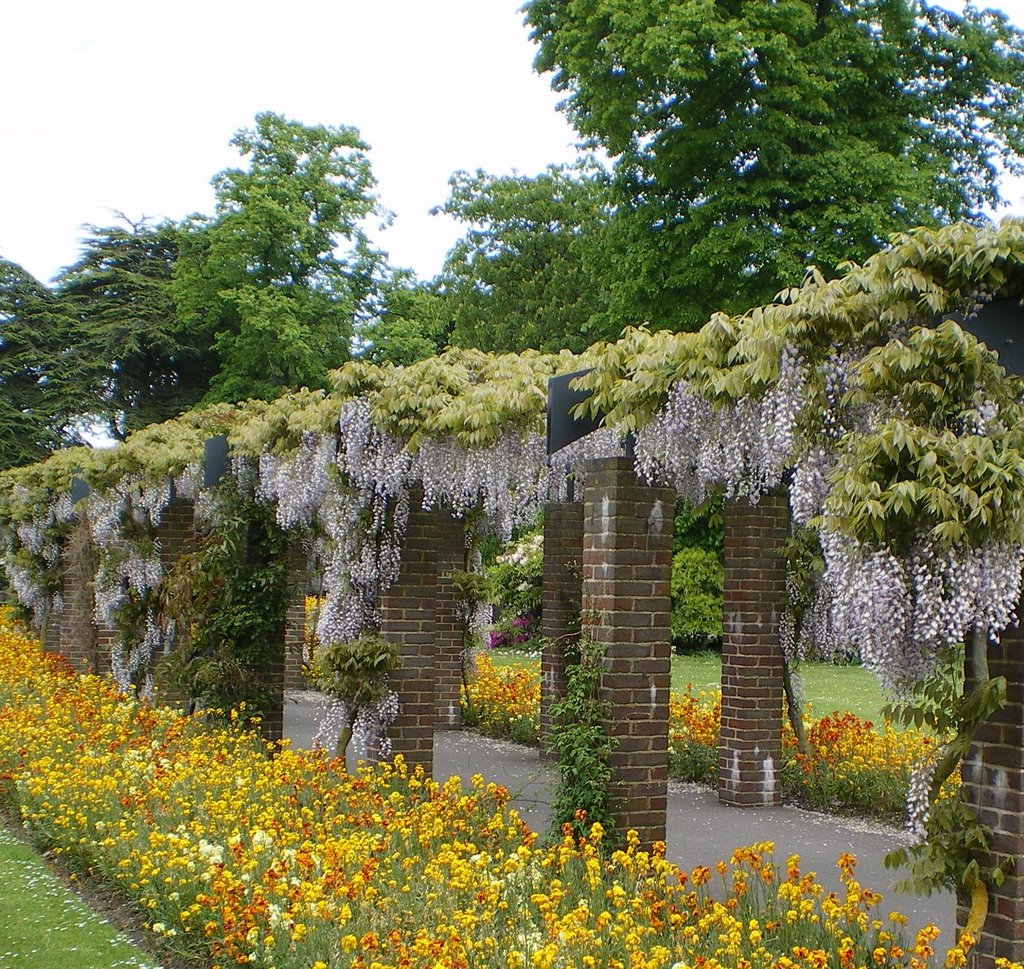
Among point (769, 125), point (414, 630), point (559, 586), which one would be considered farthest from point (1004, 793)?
point (769, 125)

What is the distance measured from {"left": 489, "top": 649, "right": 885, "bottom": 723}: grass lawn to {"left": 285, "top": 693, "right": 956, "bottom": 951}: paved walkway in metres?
5.53

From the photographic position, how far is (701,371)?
452 centimetres

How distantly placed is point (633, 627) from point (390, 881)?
1.54m

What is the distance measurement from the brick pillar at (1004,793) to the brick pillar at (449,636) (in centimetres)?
689

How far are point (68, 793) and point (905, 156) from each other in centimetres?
1319

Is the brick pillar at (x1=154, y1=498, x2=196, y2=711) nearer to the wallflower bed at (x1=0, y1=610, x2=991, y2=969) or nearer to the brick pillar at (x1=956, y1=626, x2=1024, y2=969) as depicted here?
the wallflower bed at (x1=0, y1=610, x2=991, y2=969)

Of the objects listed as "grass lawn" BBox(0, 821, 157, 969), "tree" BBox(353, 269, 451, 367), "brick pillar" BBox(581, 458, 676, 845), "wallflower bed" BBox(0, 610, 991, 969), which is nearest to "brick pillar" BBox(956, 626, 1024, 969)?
"wallflower bed" BBox(0, 610, 991, 969)

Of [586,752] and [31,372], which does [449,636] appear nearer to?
[586,752]

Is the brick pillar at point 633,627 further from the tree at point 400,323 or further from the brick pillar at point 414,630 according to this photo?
the tree at point 400,323

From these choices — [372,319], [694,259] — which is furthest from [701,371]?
[372,319]

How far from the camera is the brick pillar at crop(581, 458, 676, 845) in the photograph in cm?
529

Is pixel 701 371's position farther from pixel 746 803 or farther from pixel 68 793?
pixel 68 793

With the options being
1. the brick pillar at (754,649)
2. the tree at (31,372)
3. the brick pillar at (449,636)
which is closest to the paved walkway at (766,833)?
the brick pillar at (754,649)

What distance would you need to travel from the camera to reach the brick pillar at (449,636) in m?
10.8
